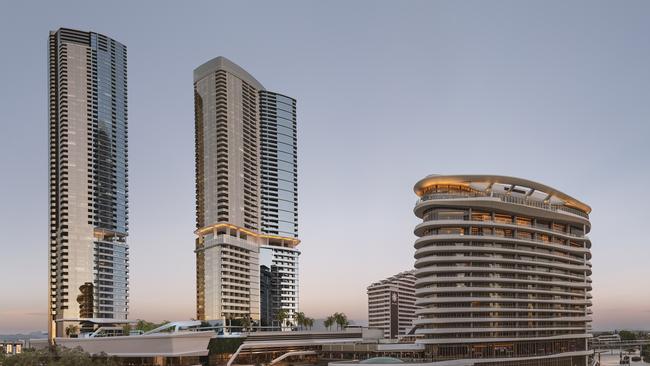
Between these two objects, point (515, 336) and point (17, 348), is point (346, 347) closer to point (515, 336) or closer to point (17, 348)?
point (515, 336)

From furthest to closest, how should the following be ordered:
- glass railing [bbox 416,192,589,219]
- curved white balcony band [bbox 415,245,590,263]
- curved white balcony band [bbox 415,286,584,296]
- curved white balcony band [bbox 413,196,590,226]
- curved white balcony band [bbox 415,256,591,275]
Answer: glass railing [bbox 416,192,589,219], curved white balcony band [bbox 413,196,590,226], curved white balcony band [bbox 415,245,590,263], curved white balcony band [bbox 415,256,591,275], curved white balcony band [bbox 415,286,584,296]

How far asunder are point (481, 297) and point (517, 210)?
2341 centimetres

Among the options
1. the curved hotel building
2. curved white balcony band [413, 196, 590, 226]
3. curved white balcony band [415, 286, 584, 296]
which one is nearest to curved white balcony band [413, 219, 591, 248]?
the curved hotel building

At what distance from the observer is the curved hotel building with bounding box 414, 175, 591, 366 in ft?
468

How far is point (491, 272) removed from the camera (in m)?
146

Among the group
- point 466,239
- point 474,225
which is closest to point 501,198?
point 474,225

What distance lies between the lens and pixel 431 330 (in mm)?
142500

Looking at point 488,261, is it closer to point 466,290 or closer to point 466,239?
point 466,239

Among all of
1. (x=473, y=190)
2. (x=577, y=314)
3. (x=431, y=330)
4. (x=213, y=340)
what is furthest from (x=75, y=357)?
(x=577, y=314)

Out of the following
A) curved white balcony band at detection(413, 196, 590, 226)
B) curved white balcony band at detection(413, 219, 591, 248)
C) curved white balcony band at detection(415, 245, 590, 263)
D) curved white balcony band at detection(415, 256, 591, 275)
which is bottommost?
curved white balcony band at detection(415, 256, 591, 275)

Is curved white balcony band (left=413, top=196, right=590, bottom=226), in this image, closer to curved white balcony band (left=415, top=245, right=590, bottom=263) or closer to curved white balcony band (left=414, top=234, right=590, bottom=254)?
curved white balcony band (left=414, top=234, right=590, bottom=254)

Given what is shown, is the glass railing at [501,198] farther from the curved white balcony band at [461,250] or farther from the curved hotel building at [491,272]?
the curved white balcony band at [461,250]

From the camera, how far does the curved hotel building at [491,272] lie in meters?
143

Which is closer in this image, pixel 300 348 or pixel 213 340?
pixel 213 340
